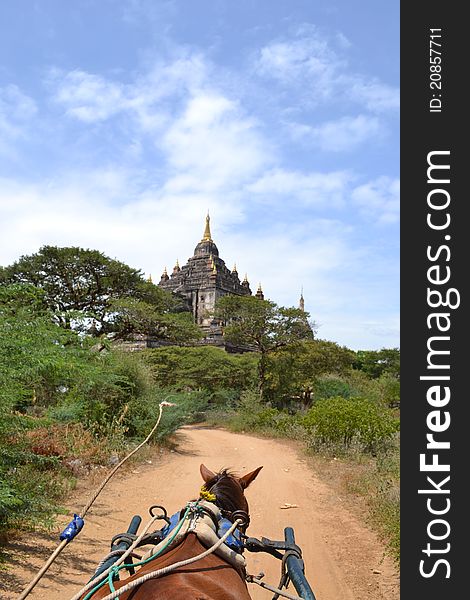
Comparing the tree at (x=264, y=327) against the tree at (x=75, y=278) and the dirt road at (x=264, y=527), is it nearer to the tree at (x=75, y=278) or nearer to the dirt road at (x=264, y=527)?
the tree at (x=75, y=278)

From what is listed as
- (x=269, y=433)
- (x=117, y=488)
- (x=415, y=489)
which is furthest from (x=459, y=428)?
(x=269, y=433)

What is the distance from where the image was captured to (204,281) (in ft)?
141

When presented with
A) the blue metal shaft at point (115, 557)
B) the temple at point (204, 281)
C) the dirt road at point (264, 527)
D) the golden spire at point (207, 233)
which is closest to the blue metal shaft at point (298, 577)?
the blue metal shaft at point (115, 557)

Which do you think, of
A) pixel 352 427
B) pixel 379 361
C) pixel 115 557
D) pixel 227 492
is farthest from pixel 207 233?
pixel 115 557

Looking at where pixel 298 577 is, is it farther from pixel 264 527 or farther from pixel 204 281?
pixel 204 281

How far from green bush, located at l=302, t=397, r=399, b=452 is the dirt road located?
43.4 inches

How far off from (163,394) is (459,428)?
10.8m

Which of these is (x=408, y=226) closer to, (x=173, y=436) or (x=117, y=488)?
(x=117, y=488)

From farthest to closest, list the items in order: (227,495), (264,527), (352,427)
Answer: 1. (352,427)
2. (264,527)
3. (227,495)

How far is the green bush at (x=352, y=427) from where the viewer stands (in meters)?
12.2

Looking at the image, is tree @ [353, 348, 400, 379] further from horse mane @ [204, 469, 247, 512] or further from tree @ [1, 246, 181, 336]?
horse mane @ [204, 469, 247, 512]

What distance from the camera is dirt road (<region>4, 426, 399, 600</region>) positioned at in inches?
195

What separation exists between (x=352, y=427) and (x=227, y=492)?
1008 cm

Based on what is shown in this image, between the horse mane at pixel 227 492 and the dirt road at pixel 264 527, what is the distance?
7.36 ft
